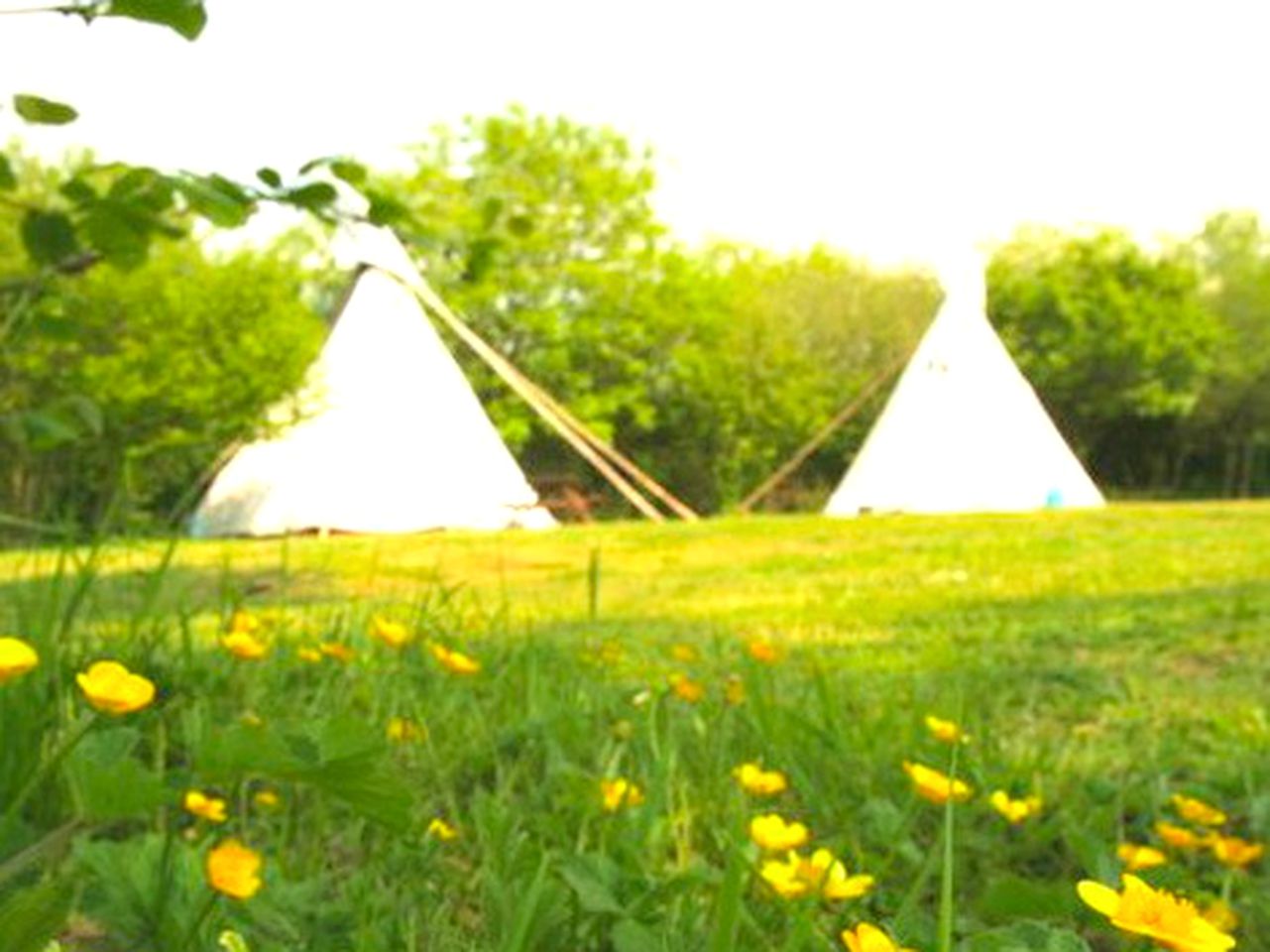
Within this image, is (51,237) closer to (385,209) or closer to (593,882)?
(385,209)

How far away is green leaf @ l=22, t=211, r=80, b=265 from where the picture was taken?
109 cm

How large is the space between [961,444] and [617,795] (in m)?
13.8

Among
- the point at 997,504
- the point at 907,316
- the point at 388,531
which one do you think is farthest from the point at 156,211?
the point at 907,316

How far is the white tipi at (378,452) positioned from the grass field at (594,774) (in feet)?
29.5

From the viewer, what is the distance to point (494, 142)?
16953mm

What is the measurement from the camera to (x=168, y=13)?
Answer: 0.85m

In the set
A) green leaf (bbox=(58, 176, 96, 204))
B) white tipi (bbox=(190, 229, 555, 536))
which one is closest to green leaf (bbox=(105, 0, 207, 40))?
green leaf (bbox=(58, 176, 96, 204))

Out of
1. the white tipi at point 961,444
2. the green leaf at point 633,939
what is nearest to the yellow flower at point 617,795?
the green leaf at point 633,939

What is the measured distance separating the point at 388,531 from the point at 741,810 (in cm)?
1088

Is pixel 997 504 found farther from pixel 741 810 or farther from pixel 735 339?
pixel 741 810

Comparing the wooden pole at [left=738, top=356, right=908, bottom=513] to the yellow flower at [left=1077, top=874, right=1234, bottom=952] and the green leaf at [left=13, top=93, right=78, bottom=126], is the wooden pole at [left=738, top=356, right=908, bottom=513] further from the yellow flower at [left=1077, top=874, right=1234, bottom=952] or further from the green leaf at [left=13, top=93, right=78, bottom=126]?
the yellow flower at [left=1077, top=874, right=1234, bottom=952]

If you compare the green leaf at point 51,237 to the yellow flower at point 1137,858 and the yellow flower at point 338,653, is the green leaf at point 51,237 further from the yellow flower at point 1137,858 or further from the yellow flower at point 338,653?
the yellow flower at point 1137,858

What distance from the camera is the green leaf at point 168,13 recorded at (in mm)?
849

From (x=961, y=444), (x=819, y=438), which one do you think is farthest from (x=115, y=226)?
(x=961, y=444)
